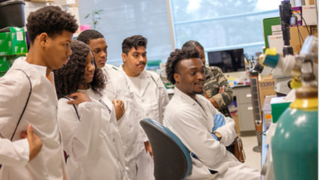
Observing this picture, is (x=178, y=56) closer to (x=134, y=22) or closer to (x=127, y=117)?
(x=127, y=117)

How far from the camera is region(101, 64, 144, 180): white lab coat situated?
251 cm

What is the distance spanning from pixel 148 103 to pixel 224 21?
14.7 ft

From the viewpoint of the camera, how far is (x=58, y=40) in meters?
1.39

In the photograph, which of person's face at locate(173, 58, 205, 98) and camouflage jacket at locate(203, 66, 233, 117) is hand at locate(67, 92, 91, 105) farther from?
camouflage jacket at locate(203, 66, 233, 117)

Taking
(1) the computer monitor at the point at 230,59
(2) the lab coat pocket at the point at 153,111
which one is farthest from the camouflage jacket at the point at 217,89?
(1) the computer monitor at the point at 230,59

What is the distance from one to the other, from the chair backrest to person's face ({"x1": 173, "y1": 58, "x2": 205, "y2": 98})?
43 cm

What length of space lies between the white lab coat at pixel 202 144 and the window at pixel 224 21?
196 inches

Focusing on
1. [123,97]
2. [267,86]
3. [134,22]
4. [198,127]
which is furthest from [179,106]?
[134,22]

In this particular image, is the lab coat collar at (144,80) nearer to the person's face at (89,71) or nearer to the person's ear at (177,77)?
the person's ear at (177,77)

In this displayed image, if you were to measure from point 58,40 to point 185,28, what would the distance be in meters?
5.78

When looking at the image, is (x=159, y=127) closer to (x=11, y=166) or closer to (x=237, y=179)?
(x=237, y=179)


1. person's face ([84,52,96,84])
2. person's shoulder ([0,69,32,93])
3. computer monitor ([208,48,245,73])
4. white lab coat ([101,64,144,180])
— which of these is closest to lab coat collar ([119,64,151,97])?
white lab coat ([101,64,144,180])

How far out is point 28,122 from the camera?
4.19 ft

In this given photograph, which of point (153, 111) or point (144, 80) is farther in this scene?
point (144, 80)
